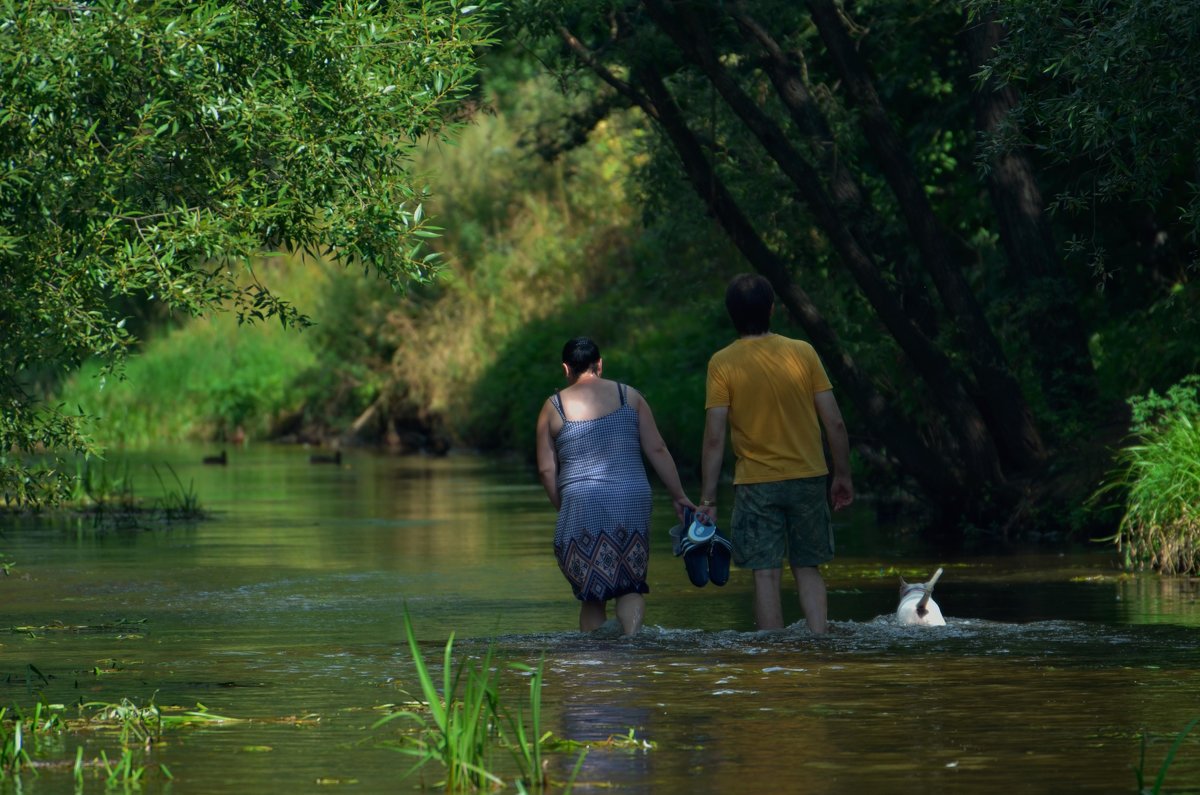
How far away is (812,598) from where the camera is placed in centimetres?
1081

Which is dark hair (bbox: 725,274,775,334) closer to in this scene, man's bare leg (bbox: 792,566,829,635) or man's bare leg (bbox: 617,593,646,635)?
man's bare leg (bbox: 792,566,829,635)

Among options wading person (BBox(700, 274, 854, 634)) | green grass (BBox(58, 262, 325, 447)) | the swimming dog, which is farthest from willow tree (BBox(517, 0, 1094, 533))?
green grass (BBox(58, 262, 325, 447))

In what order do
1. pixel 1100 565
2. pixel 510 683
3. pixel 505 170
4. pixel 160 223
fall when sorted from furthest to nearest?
pixel 505 170 < pixel 1100 565 < pixel 160 223 < pixel 510 683

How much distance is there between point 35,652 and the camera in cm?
1091

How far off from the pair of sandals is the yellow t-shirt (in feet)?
1.01

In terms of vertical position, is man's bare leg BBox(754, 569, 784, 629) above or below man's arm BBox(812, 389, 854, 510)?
below

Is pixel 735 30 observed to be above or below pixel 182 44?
above

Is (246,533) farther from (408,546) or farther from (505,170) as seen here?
(505,170)

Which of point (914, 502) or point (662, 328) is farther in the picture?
point (662, 328)

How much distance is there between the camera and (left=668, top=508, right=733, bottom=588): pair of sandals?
34.7ft

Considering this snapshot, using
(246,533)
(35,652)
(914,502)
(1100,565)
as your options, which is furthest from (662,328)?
(35,652)

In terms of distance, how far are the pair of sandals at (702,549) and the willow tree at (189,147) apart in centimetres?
195

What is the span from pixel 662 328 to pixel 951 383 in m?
17.6

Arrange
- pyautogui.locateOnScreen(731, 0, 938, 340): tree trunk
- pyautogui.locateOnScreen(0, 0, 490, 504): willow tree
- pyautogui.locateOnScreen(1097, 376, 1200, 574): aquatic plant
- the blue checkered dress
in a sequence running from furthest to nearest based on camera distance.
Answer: pyautogui.locateOnScreen(731, 0, 938, 340): tree trunk
pyautogui.locateOnScreen(1097, 376, 1200, 574): aquatic plant
the blue checkered dress
pyautogui.locateOnScreen(0, 0, 490, 504): willow tree
